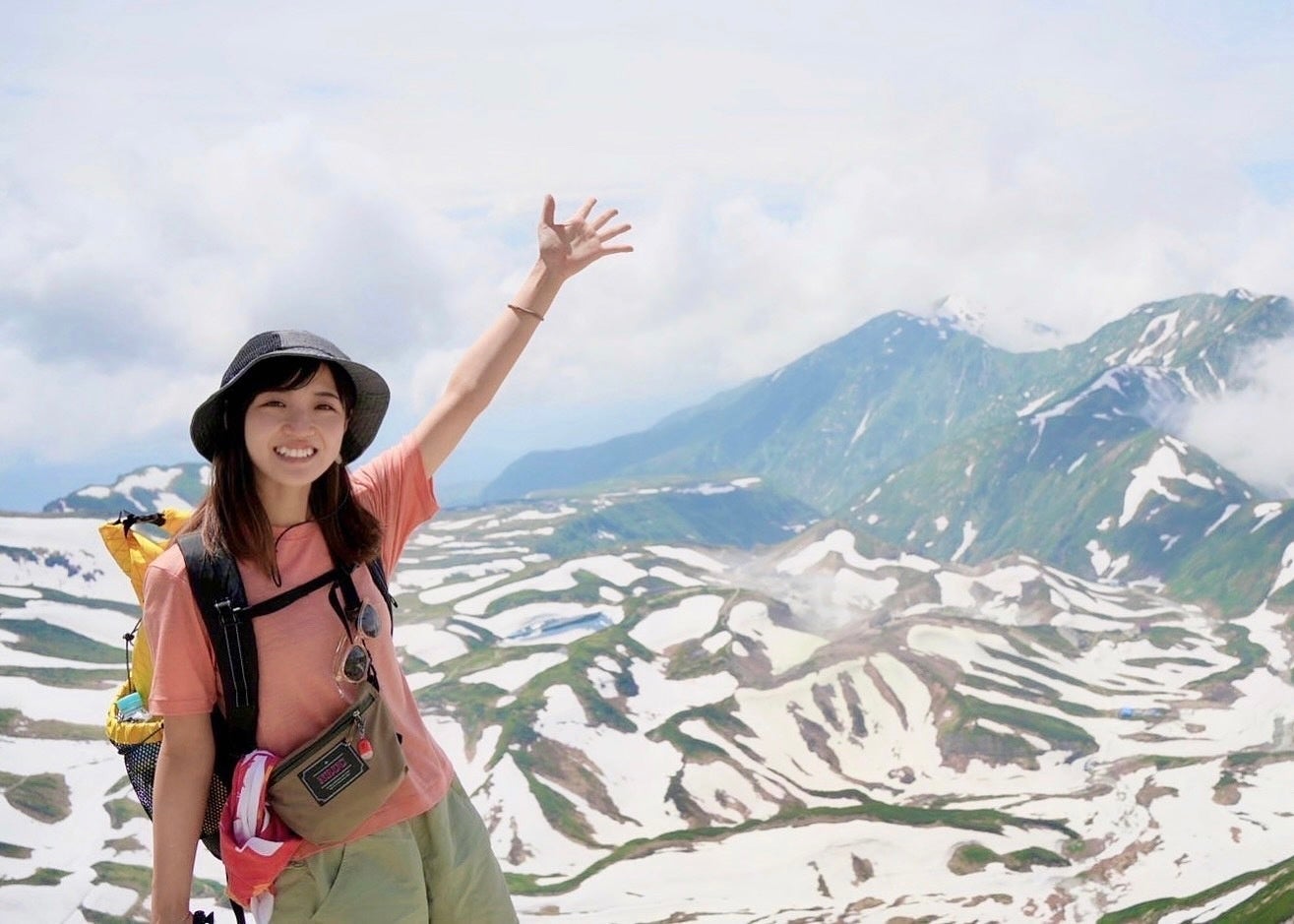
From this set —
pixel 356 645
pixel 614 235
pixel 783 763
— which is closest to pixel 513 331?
pixel 614 235

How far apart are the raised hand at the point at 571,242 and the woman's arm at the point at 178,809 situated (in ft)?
12.4

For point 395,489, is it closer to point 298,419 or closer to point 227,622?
point 298,419

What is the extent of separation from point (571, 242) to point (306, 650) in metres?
3.52

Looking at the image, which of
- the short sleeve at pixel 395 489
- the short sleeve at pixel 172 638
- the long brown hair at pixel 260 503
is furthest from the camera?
the short sleeve at pixel 395 489

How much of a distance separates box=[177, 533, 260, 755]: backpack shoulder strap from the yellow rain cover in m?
0.46

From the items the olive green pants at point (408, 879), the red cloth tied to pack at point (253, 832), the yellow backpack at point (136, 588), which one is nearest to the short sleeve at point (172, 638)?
the yellow backpack at point (136, 588)

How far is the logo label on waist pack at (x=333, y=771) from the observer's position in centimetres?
590

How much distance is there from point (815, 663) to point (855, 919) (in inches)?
2548

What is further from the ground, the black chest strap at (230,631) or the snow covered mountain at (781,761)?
the black chest strap at (230,631)

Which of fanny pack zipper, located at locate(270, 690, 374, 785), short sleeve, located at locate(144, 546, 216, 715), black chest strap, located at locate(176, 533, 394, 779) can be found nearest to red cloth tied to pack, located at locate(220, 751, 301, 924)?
fanny pack zipper, located at locate(270, 690, 374, 785)

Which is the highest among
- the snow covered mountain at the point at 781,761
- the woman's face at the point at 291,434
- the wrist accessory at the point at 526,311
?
the wrist accessory at the point at 526,311

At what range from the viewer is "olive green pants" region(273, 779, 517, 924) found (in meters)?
6.18

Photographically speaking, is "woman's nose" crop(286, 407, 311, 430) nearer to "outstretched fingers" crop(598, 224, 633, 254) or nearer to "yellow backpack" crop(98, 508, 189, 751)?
"yellow backpack" crop(98, 508, 189, 751)

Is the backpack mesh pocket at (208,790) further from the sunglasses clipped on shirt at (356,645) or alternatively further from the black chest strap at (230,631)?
the sunglasses clipped on shirt at (356,645)
